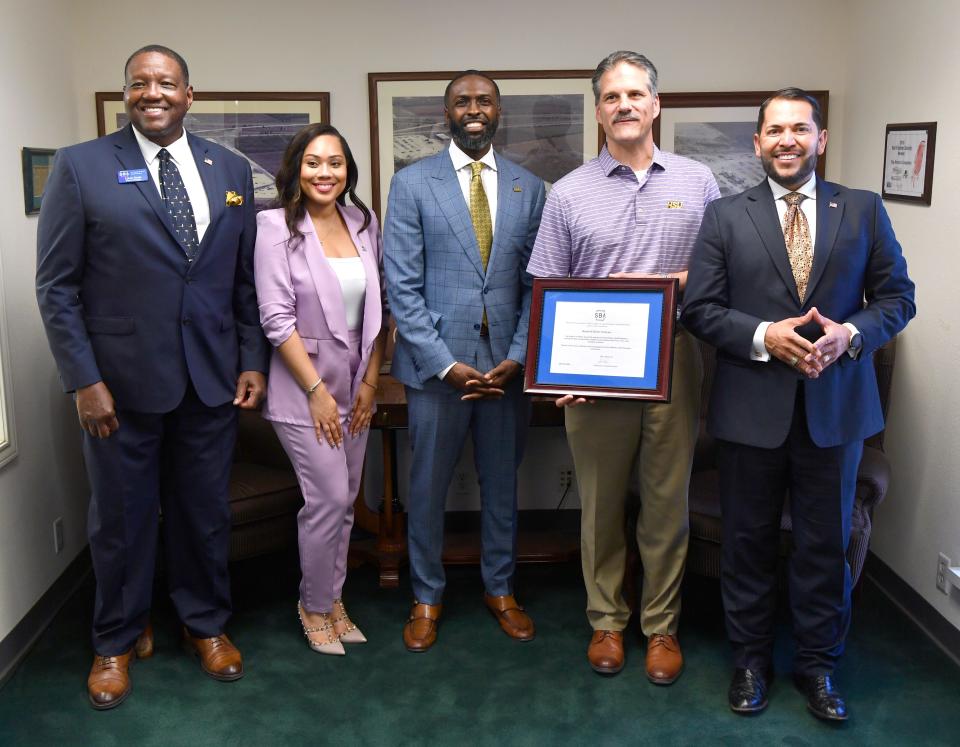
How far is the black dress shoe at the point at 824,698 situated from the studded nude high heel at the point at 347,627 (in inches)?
54.5

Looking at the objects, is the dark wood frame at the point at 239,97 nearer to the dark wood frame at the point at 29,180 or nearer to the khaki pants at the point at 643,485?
the dark wood frame at the point at 29,180

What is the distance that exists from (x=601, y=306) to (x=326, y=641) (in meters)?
1.40

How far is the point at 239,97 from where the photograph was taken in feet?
12.6

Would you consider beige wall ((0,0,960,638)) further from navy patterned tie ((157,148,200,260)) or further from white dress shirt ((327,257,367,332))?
white dress shirt ((327,257,367,332))

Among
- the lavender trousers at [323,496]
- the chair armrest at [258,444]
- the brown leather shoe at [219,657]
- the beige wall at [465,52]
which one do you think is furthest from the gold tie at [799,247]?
the chair armrest at [258,444]

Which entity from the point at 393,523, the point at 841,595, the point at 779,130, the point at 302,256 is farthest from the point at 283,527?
the point at 779,130

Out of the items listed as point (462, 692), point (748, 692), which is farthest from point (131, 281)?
point (748, 692)

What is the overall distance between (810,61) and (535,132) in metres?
1.14

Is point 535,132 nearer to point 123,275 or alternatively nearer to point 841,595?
point 123,275

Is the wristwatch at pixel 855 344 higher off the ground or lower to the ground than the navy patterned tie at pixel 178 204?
lower

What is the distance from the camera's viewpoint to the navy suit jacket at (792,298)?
255cm

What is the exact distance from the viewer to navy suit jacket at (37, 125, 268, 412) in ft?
8.66

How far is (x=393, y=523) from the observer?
3.78m

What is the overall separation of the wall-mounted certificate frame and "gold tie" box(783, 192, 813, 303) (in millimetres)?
313
